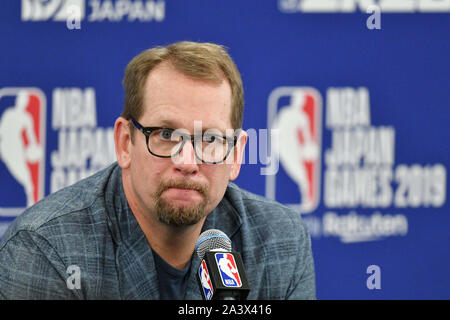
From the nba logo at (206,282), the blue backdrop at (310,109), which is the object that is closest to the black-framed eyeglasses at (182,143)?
the nba logo at (206,282)

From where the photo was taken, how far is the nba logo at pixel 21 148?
3.55m

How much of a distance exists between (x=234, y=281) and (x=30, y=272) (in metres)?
0.86

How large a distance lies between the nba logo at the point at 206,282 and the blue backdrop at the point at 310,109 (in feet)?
6.55

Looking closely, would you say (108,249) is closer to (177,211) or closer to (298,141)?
(177,211)

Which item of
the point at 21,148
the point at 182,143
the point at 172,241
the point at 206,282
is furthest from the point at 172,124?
the point at 21,148

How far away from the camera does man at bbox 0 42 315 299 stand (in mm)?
2150

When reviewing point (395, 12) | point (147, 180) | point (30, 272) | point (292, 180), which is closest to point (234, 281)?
point (147, 180)

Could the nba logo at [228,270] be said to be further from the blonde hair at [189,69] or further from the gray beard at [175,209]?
the blonde hair at [189,69]

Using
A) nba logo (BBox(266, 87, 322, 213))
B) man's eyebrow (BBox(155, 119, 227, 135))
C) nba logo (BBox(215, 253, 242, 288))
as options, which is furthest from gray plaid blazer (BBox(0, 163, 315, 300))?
nba logo (BBox(266, 87, 322, 213))

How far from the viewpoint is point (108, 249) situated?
2262 mm

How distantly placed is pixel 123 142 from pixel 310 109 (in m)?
1.62

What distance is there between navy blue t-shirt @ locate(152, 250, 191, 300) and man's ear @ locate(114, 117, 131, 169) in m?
0.30

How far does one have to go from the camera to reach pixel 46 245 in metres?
2.21

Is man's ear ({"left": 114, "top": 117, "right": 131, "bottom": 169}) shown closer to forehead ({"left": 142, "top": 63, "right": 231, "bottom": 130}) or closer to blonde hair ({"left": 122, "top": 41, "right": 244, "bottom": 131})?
blonde hair ({"left": 122, "top": 41, "right": 244, "bottom": 131})
